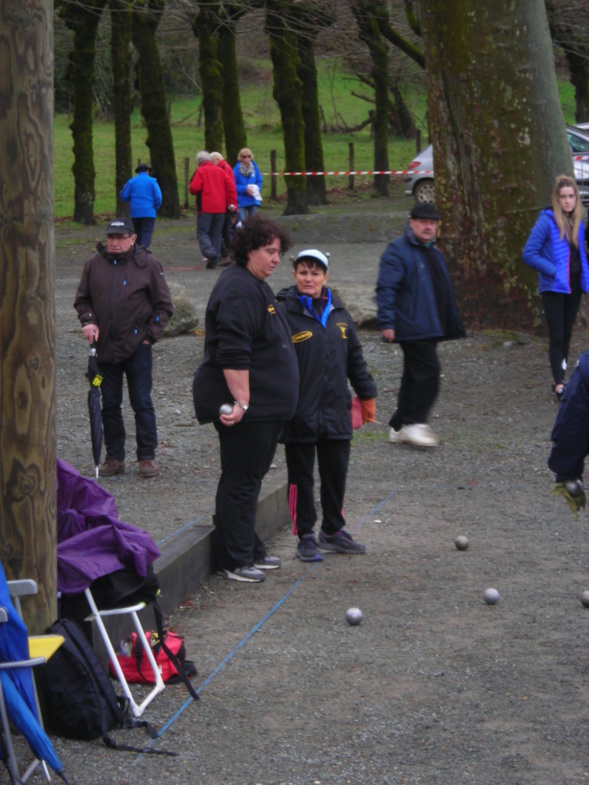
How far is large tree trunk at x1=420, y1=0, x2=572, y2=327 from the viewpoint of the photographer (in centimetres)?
1338

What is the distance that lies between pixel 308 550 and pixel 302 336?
4.00ft

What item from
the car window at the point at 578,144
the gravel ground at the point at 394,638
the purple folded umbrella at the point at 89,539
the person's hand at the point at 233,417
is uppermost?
the car window at the point at 578,144

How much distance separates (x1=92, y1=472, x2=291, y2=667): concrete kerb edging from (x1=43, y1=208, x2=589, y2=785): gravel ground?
10cm

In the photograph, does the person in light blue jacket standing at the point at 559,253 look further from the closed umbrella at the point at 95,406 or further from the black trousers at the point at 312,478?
the black trousers at the point at 312,478

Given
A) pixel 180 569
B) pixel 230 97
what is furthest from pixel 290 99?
pixel 180 569

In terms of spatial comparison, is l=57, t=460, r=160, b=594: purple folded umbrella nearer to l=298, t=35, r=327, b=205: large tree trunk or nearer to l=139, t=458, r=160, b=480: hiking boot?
l=139, t=458, r=160, b=480: hiking boot

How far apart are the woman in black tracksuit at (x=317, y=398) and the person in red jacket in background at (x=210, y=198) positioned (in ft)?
42.8

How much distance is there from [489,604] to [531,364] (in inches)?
265

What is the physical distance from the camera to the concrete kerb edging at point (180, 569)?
552 centimetres

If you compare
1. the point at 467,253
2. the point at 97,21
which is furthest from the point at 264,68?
the point at 467,253

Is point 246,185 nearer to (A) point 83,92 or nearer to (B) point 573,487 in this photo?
(A) point 83,92

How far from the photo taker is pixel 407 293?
31.6ft

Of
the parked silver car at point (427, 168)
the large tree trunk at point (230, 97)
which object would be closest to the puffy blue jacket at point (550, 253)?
the parked silver car at point (427, 168)

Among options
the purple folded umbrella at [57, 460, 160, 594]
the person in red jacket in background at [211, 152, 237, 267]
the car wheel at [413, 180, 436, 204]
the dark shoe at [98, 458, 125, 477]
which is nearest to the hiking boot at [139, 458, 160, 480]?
the dark shoe at [98, 458, 125, 477]
